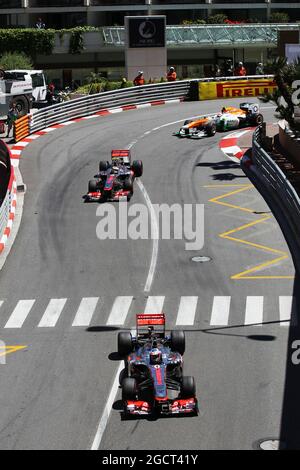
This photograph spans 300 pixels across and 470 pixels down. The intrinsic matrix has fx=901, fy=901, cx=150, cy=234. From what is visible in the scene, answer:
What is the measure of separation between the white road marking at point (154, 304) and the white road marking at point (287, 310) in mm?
2999

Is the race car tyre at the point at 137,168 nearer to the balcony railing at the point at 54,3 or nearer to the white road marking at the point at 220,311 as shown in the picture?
the white road marking at the point at 220,311

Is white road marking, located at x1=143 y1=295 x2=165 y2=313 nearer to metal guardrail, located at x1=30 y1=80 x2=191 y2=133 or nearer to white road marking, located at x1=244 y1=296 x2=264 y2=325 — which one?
white road marking, located at x1=244 y1=296 x2=264 y2=325

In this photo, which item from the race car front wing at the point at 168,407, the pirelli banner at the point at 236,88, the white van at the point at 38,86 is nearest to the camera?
the race car front wing at the point at 168,407

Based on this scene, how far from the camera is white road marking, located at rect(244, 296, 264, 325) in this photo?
70.9ft

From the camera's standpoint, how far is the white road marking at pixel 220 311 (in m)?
21.6

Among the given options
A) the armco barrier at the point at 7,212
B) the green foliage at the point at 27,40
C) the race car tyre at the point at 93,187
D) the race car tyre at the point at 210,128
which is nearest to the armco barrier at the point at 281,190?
the race car tyre at the point at 210,128

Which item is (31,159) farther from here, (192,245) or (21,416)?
(21,416)

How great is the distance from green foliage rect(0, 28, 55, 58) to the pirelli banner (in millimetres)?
23473

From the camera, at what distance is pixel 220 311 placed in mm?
22266

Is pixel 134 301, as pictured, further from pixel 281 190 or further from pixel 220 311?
pixel 281 190

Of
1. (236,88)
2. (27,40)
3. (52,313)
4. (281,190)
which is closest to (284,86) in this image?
(281,190)

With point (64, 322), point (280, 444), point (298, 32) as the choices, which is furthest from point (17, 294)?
point (298, 32)

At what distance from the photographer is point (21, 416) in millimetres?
17000

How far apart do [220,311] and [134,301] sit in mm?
2338
